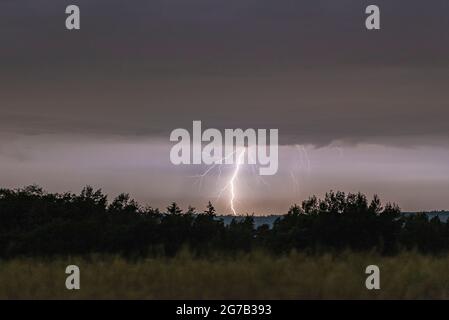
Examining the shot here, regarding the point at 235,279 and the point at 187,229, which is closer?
the point at 235,279

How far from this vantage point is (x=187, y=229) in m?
22.8

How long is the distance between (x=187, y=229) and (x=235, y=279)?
1110 centimetres

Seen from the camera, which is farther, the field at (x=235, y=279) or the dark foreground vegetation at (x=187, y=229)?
the dark foreground vegetation at (x=187, y=229)

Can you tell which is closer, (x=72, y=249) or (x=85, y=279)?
(x=85, y=279)

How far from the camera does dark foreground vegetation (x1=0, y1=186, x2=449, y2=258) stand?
2167 centimetres

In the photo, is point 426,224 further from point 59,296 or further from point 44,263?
point 59,296

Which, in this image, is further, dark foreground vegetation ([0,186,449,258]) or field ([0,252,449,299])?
dark foreground vegetation ([0,186,449,258])

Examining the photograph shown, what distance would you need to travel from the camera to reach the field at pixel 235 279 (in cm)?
1114

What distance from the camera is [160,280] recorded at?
12.0 metres

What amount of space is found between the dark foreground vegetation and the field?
7071 millimetres

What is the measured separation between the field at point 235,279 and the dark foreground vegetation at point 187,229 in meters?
7.07

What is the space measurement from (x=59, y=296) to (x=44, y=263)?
336 centimetres
